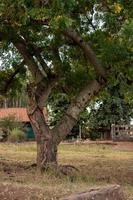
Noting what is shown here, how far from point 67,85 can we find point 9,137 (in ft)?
83.7

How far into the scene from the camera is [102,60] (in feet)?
49.0

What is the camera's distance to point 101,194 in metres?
9.02

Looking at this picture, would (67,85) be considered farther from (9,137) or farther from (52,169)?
(9,137)

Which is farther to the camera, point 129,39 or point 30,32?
point 30,32

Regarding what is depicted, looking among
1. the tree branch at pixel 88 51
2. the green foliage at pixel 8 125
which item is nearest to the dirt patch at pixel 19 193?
the tree branch at pixel 88 51

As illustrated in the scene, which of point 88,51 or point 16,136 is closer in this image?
point 88,51

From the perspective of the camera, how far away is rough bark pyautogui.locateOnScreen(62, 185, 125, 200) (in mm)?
8695

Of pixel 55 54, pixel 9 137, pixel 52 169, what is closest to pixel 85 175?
pixel 52 169

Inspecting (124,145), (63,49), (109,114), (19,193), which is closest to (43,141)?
(63,49)

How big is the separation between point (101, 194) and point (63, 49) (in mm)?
9066

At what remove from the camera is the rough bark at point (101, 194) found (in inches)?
342

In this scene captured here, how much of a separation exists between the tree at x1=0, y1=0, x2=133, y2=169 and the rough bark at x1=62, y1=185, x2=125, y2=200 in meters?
4.12

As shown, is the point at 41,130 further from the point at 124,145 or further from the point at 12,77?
the point at 124,145

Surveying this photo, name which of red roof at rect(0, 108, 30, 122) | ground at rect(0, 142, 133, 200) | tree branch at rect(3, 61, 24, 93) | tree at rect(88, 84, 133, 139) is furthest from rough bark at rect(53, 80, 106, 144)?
red roof at rect(0, 108, 30, 122)
